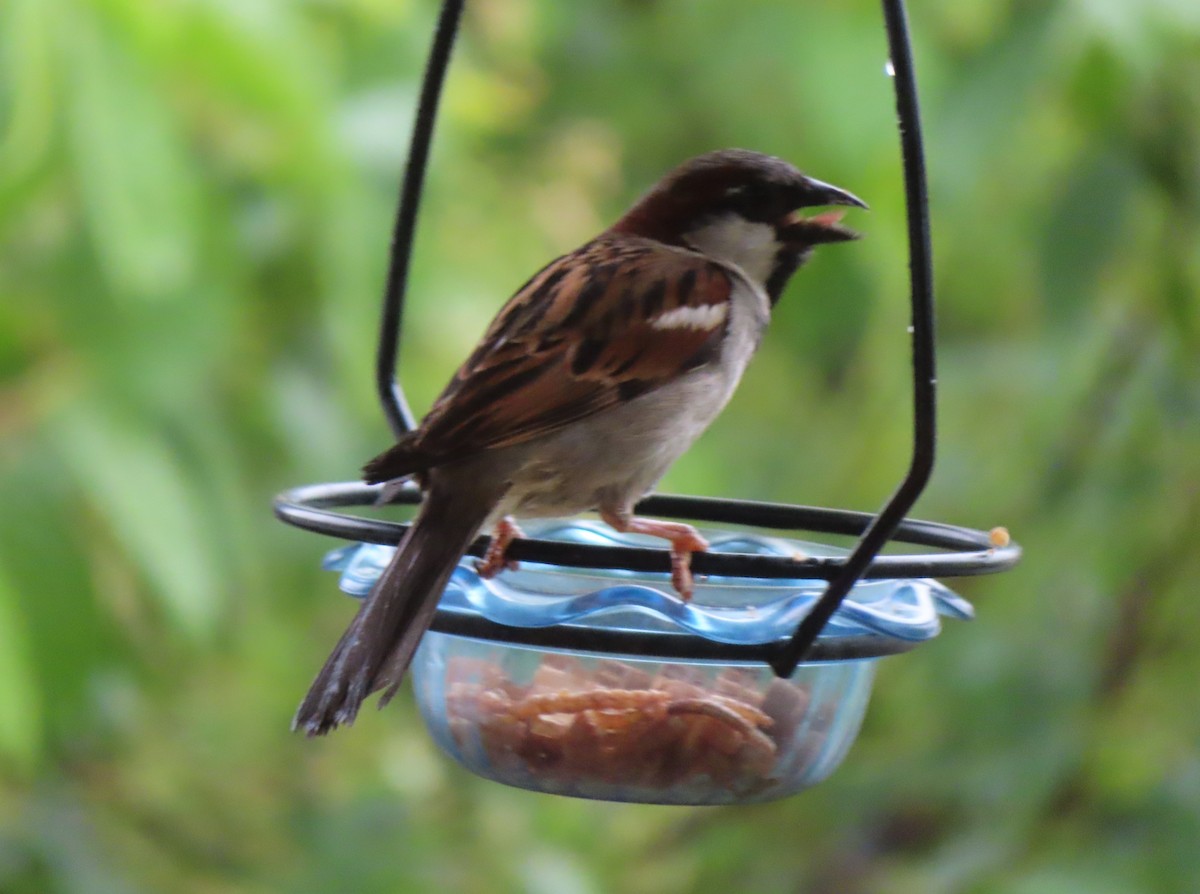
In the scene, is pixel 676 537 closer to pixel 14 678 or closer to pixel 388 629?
pixel 388 629

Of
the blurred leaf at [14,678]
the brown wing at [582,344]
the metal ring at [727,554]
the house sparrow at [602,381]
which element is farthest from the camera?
the blurred leaf at [14,678]

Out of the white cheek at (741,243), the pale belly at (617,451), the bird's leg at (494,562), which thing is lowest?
the bird's leg at (494,562)

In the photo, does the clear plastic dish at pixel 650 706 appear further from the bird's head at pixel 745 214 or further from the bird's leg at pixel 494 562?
the bird's head at pixel 745 214

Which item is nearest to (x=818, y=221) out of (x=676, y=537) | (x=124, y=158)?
(x=676, y=537)

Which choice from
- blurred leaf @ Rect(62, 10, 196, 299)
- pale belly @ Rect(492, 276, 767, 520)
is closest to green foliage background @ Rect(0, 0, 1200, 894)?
blurred leaf @ Rect(62, 10, 196, 299)

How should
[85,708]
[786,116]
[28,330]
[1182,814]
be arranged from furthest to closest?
[786,116] → [1182,814] → [85,708] → [28,330]

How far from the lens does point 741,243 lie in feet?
6.36

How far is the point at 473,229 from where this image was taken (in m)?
3.57

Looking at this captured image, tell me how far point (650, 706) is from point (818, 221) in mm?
706

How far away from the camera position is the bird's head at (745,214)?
1.80 meters

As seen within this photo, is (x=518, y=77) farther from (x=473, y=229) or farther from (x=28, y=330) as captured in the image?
(x=28, y=330)

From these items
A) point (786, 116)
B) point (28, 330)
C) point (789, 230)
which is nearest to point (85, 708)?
point (28, 330)

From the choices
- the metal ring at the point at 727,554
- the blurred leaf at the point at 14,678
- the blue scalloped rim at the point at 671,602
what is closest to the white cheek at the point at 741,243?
the metal ring at the point at 727,554

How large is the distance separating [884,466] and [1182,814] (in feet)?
3.52
